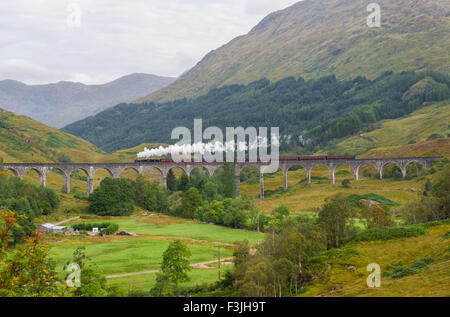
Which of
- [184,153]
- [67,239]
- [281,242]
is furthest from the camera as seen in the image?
[184,153]

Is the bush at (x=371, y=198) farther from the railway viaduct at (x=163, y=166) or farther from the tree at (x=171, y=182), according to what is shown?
the tree at (x=171, y=182)

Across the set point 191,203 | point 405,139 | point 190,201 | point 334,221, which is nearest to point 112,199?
point 190,201

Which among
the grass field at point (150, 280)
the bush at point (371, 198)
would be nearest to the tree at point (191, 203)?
the bush at point (371, 198)

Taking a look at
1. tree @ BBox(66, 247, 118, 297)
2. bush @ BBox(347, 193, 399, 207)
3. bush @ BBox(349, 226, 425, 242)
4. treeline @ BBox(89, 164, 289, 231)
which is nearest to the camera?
tree @ BBox(66, 247, 118, 297)

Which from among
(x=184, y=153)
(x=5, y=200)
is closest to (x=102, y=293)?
(x=5, y=200)

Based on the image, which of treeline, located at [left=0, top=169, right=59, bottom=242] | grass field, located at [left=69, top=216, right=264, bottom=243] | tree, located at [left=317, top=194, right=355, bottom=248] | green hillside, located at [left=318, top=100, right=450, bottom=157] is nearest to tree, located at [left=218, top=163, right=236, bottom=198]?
grass field, located at [left=69, top=216, right=264, bottom=243]

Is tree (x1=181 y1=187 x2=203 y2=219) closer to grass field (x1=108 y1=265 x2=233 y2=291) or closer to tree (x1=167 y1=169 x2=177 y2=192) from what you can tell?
tree (x1=167 y1=169 x2=177 y2=192)
